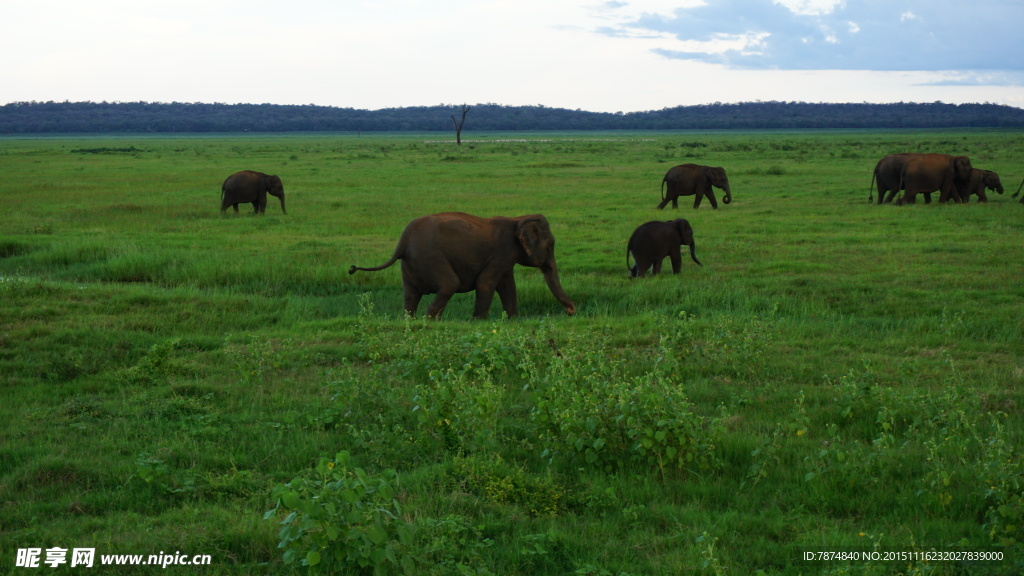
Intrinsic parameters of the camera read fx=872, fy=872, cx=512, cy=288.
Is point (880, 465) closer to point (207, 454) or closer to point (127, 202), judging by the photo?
point (207, 454)

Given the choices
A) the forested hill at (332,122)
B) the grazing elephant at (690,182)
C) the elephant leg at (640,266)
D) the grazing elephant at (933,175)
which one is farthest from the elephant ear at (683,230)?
the forested hill at (332,122)

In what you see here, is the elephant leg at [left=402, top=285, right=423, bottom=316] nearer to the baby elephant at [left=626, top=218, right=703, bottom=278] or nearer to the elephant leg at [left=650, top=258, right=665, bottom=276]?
the baby elephant at [left=626, top=218, right=703, bottom=278]

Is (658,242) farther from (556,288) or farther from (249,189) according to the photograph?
(249,189)

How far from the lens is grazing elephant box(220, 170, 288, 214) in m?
22.7

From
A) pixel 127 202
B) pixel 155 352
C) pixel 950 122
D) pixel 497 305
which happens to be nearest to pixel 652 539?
pixel 155 352

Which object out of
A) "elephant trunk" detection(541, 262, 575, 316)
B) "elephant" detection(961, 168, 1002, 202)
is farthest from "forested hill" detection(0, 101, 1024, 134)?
"elephant trunk" detection(541, 262, 575, 316)

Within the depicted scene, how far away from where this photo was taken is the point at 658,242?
13.7 meters

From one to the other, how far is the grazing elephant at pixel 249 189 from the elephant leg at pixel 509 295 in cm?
1264

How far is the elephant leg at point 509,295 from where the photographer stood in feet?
38.1

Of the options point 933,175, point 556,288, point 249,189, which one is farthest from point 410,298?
point 933,175

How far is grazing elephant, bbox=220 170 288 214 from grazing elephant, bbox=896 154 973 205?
53.6 feet

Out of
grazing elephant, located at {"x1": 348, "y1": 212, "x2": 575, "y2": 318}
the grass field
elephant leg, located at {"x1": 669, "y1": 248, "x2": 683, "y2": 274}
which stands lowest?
the grass field

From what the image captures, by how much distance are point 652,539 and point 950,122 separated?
205 metres

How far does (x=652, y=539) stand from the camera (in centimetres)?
492
